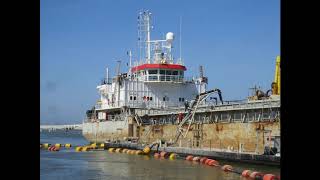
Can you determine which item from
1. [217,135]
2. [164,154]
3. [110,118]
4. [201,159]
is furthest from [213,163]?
[110,118]

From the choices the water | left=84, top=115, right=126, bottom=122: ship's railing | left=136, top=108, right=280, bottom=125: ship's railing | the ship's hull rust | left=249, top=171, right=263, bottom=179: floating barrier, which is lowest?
the water

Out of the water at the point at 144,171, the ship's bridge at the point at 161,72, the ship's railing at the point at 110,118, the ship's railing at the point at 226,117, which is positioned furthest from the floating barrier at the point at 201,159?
the ship's bridge at the point at 161,72

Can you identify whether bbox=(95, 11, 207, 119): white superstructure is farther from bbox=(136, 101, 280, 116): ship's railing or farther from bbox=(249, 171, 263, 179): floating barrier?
bbox=(249, 171, 263, 179): floating barrier

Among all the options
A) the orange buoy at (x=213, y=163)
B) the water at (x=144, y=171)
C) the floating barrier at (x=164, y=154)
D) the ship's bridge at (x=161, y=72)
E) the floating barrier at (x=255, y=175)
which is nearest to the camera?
the floating barrier at (x=255, y=175)

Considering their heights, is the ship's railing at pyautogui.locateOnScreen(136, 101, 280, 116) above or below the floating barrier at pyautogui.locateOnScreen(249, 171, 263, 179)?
above

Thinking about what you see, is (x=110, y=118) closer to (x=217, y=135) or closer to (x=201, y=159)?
(x=217, y=135)

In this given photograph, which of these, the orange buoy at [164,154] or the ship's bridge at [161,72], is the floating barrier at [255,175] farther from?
the ship's bridge at [161,72]

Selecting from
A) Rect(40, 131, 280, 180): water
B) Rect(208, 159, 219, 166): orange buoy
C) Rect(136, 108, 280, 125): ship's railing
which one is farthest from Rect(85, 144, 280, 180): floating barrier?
Rect(136, 108, 280, 125): ship's railing

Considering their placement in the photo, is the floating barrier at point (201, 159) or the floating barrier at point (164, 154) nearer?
the floating barrier at point (201, 159)

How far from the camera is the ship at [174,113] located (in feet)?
123

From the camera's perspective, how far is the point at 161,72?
6212 centimetres

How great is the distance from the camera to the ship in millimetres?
37406

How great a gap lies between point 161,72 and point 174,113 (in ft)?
36.1
